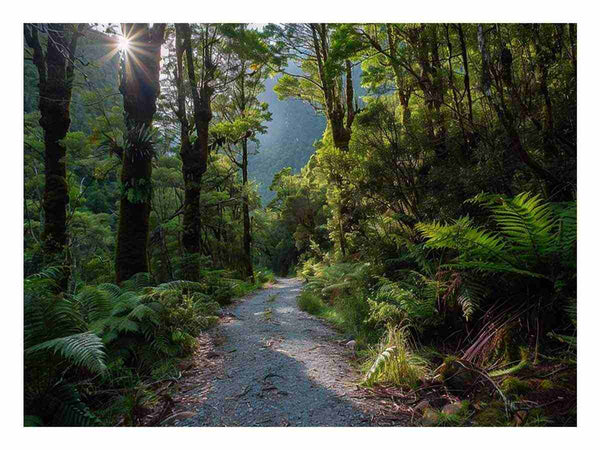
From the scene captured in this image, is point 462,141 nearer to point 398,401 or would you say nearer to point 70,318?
point 398,401

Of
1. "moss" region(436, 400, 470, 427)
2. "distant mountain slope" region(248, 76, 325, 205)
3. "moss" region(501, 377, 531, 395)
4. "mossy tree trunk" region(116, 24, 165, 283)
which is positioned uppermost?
"distant mountain slope" region(248, 76, 325, 205)

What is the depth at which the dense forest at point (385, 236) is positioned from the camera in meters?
2.24

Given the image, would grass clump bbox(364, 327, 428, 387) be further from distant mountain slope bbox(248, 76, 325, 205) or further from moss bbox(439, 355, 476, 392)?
distant mountain slope bbox(248, 76, 325, 205)

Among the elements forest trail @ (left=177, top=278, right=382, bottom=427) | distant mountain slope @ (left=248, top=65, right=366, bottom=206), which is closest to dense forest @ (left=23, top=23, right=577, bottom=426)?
forest trail @ (left=177, top=278, right=382, bottom=427)

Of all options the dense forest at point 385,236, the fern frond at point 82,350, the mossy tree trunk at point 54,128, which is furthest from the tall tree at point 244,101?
the fern frond at point 82,350

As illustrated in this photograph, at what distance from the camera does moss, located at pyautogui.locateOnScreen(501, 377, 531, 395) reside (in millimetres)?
2061

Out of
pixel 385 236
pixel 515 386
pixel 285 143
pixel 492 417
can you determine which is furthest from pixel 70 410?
pixel 285 143

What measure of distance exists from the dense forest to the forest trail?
0.23m

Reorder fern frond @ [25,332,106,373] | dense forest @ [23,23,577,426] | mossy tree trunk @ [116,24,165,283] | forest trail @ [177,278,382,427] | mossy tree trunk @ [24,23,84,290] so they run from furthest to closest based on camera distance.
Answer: mossy tree trunk @ [24,23,84,290] < mossy tree trunk @ [116,24,165,283] < dense forest @ [23,23,577,426] < forest trail @ [177,278,382,427] < fern frond @ [25,332,106,373]

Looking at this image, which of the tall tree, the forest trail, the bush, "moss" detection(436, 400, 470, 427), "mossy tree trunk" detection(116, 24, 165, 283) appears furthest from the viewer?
the tall tree

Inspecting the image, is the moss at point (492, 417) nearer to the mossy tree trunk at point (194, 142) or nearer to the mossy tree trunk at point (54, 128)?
the mossy tree trunk at point (54, 128)

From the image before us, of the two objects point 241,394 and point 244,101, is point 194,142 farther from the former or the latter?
A: point 241,394
